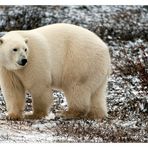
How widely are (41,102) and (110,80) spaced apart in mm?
4593

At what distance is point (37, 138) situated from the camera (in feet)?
24.4

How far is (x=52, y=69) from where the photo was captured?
28.5ft

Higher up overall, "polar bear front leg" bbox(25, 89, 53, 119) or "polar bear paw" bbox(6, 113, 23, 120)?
"polar bear front leg" bbox(25, 89, 53, 119)

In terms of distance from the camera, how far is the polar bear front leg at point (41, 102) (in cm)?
850

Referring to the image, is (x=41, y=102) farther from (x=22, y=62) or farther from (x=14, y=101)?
(x=22, y=62)

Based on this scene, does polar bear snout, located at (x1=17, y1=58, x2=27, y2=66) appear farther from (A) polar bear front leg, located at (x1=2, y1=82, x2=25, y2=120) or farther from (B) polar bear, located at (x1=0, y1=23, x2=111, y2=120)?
(A) polar bear front leg, located at (x1=2, y1=82, x2=25, y2=120)

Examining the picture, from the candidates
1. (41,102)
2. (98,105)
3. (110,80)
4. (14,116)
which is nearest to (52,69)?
(41,102)

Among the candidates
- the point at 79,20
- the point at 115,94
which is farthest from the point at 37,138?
the point at 79,20

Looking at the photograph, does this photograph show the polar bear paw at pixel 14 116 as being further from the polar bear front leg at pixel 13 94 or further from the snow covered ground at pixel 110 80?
the snow covered ground at pixel 110 80

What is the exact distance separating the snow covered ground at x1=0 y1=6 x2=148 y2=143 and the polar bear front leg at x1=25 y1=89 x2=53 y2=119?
0.19 m

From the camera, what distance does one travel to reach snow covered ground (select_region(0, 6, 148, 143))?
7.70 m

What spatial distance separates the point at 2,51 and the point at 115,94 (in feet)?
12.6

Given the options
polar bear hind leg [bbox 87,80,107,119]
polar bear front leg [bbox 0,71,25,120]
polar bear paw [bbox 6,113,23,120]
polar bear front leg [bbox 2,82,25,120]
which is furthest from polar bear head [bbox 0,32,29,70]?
polar bear hind leg [bbox 87,80,107,119]

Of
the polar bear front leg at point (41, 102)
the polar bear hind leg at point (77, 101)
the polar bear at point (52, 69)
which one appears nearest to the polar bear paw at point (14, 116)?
the polar bear at point (52, 69)
